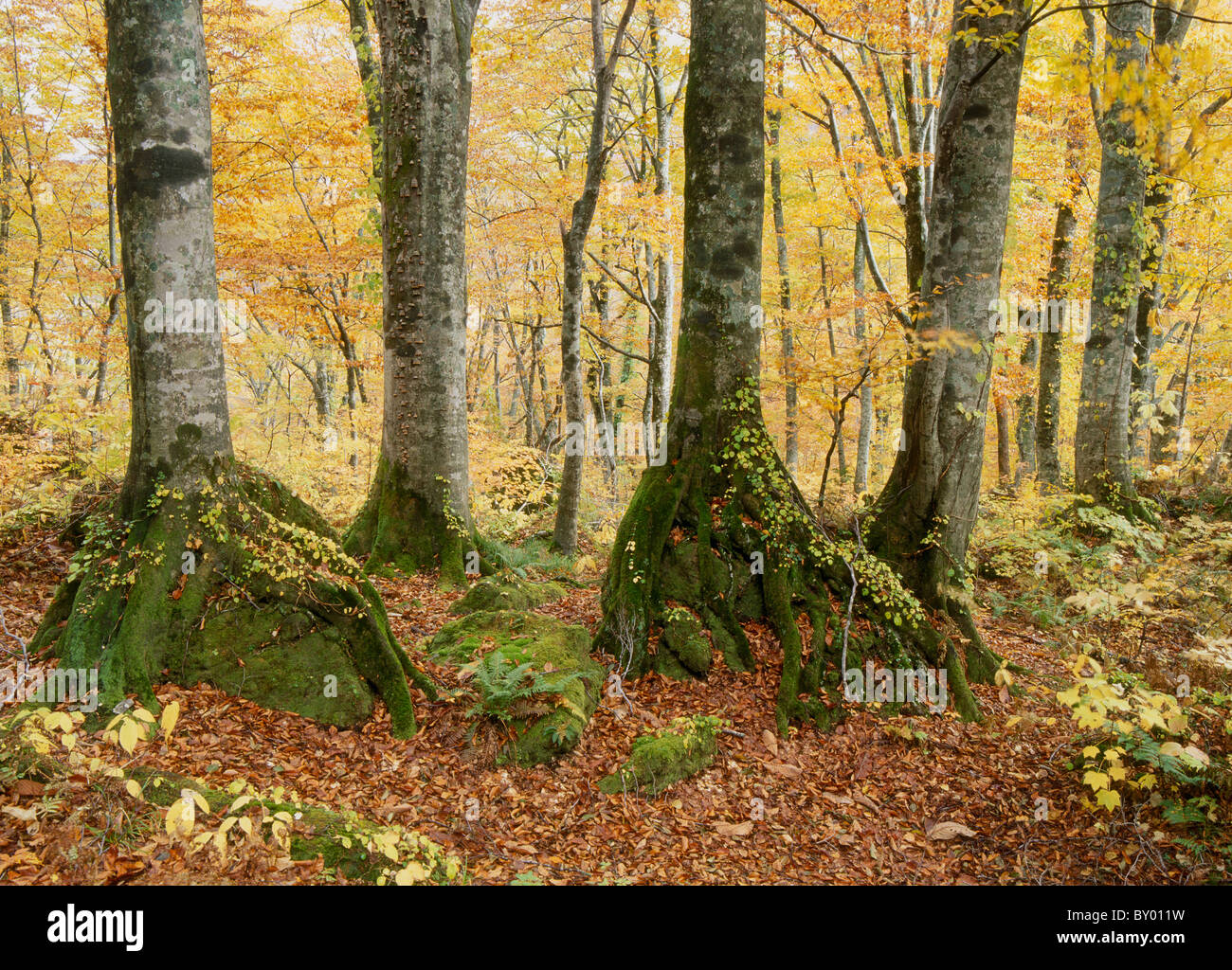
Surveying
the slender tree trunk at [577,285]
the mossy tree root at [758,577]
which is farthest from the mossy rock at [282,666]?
the slender tree trunk at [577,285]

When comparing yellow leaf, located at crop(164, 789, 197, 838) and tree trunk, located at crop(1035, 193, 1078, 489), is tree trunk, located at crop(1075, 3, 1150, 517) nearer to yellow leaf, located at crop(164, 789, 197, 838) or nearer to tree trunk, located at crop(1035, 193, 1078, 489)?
tree trunk, located at crop(1035, 193, 1078, 489)

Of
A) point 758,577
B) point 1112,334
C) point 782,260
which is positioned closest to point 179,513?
point 758,577

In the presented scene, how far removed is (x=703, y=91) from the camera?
20.2 feet

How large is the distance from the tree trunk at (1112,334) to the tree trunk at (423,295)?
32.4ft

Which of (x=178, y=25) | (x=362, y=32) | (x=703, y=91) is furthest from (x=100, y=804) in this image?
(x=362, y=32)

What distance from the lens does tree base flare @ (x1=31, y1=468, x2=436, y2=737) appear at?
170 inches

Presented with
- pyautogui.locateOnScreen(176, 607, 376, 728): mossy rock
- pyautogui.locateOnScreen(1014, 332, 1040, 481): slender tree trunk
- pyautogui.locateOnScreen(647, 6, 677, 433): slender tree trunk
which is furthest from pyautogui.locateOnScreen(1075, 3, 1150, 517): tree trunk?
pyautogui.locateOnScreen(176, 607, 376, 728): mossy rock

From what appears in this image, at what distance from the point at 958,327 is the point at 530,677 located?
16.5 feet

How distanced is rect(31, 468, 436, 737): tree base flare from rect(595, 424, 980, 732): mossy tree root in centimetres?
200

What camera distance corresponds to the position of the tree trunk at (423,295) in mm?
7812

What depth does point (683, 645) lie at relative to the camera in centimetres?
580

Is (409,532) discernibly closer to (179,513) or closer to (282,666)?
(282,666)

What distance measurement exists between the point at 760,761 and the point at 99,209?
1897 cm
